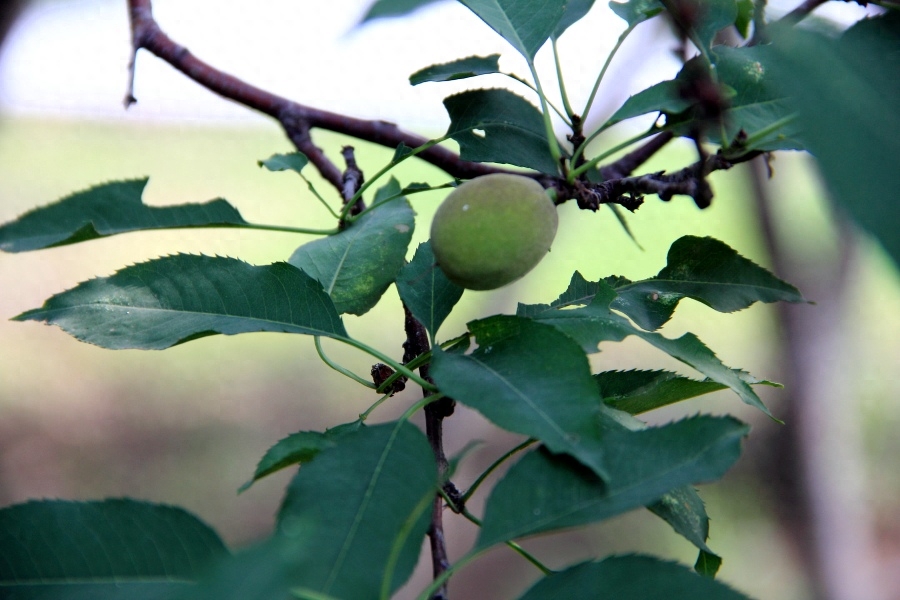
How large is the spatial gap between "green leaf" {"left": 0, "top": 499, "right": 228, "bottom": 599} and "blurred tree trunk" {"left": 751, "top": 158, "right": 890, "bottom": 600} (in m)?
2.30

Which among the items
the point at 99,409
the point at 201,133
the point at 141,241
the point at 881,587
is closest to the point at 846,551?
the point at 881,587

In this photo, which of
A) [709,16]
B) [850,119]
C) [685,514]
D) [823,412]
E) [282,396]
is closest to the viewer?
[850,119]

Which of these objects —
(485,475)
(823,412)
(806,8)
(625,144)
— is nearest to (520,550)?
(485,475)

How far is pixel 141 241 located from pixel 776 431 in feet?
13.9

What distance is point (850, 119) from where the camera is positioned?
463mm

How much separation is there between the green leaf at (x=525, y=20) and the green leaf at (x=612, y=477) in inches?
20.6

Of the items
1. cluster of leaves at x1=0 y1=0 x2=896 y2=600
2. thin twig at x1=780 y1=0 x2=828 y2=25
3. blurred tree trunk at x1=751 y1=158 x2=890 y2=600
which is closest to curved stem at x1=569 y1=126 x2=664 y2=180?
cluster of leaves at x1=0 y1=0 x2=896 y2=600

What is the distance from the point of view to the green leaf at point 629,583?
2.03ft

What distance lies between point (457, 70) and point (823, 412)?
7.18 ft

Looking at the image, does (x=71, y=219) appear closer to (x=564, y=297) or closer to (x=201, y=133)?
(x=564, y=297)

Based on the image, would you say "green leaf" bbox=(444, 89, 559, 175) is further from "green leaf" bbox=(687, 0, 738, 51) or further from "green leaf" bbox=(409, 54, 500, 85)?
"green leaf" bbox=(687, 0, 738, 51)

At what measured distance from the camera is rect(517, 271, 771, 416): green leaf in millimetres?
684

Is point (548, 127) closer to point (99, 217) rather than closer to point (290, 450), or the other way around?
point (290, 450)

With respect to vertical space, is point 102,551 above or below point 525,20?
below
